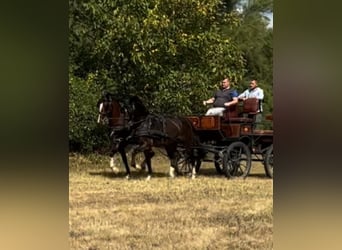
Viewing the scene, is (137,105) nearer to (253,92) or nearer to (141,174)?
(141,174)

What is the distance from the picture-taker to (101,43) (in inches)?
159

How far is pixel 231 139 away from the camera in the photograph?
452 cm

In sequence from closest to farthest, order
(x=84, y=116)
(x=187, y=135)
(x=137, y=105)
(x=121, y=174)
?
1. (x=84, y=116)
2. (x=121, y=174)
3. (x=137, y=105)
4. (x=187, y=135)

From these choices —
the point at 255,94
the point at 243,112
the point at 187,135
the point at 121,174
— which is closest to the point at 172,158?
the point at 187,135

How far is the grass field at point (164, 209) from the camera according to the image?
337 centimetres

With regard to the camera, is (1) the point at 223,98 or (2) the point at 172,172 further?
(2) the point at 172,172

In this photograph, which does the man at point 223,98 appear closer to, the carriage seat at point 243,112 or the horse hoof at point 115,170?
the carriage seat at point 243,112

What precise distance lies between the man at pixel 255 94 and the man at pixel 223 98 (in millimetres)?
60

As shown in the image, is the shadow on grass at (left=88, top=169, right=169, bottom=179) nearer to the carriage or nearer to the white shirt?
the carriage

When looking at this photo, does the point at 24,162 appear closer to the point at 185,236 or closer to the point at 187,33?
the point at 185,236

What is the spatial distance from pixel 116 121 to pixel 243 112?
94 centimetres

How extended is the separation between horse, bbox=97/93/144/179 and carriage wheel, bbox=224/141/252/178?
747mm

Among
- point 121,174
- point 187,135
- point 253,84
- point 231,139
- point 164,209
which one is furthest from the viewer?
point 231,139

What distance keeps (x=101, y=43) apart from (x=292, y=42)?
2407 millimetres
